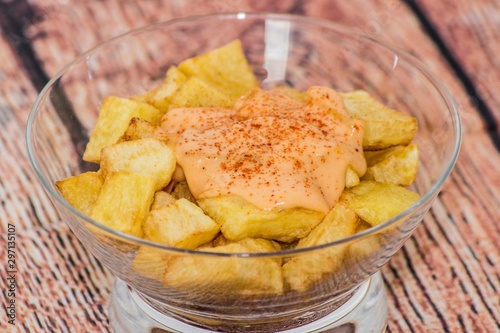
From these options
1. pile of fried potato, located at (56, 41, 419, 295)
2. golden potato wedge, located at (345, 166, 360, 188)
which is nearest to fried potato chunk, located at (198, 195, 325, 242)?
pile of fried potato, located at (56, 41, 419, 295)

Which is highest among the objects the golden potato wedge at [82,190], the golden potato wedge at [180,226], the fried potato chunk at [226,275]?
the golden potato wedge at [82,190]

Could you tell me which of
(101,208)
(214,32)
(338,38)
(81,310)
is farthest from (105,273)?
(338,38)

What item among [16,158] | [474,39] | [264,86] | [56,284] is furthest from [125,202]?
[474,39]

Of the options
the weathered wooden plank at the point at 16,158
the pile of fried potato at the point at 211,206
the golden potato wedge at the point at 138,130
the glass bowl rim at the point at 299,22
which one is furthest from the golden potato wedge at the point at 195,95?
the weathered wooden plank at the point at 16,158

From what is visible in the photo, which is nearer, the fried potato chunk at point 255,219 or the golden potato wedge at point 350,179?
the fried potato chunk at point 255,219

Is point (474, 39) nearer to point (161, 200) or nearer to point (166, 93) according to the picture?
point (166, 93)

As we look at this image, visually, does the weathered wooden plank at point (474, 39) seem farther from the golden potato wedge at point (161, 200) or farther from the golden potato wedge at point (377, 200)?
the golden potato wedge at point (161, 200)

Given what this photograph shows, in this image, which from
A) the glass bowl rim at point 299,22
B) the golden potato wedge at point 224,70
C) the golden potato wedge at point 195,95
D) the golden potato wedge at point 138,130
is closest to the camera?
the glass bowl rim at point 299,22

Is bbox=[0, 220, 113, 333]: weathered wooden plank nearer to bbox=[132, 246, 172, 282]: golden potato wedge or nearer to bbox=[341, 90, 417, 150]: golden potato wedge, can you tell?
bbox=[132, 246, 172, 282]: golden potato wedge
